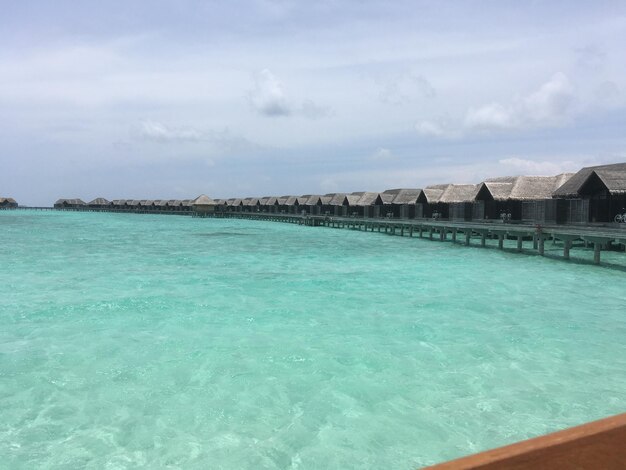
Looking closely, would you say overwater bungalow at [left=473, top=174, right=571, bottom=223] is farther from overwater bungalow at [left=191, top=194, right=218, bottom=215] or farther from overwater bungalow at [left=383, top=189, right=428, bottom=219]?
overwater bungalow at [left=191, top=194, right=218, bottom=215]

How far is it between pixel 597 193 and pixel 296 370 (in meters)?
22.5

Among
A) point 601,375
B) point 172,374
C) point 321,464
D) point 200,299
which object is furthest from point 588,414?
point 200,299

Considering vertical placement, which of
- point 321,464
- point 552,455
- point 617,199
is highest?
point 617,199

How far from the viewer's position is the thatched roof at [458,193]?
35294 millimetres

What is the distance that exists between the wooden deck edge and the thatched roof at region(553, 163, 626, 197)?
77.5 ft

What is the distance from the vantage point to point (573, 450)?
1696 mm

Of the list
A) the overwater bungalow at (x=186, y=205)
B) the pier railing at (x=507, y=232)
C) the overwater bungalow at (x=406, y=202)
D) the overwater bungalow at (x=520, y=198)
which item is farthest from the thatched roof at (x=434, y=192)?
the overwater bungalow at (x=186, y=205)

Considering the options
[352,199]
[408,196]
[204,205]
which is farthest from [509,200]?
[204,205]

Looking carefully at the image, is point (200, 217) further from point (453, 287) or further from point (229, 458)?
point (229, 458)

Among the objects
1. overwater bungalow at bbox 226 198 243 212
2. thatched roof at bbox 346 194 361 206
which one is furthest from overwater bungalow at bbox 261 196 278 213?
thatched roof at bbox 346 194 361 206

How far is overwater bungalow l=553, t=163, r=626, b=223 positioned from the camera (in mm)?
22469

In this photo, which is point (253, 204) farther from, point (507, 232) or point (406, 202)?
point (507, 232)

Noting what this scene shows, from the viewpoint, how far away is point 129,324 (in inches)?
403

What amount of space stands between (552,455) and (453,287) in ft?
45.2
